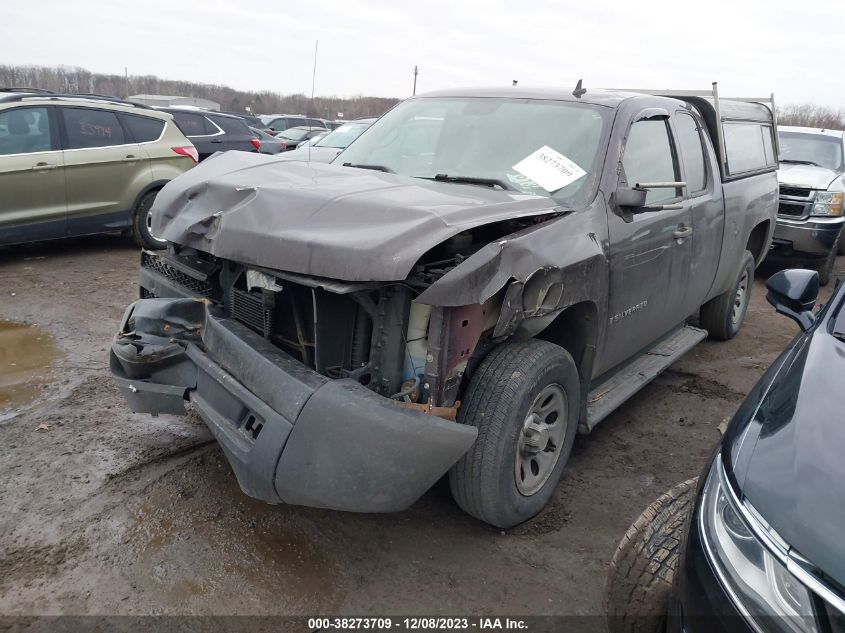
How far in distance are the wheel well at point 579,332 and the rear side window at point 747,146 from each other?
2319mm

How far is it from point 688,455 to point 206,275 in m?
2.82

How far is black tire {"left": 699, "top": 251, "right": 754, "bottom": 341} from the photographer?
17.8 feet

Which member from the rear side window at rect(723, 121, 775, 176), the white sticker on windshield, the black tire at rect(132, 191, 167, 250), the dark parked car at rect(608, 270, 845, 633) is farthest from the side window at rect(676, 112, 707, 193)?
the black tire at rect(132, 191, 167, 250)

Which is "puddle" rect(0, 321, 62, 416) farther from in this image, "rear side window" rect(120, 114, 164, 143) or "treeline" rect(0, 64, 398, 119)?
"treeline" rect(0, 64, 398, 119)

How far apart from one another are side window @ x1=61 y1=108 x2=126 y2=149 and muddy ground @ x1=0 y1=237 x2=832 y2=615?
3810mm

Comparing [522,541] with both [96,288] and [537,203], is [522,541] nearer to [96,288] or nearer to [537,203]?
[537,203]

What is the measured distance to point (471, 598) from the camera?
2.51 metres

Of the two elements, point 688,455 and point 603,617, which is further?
point 688,455

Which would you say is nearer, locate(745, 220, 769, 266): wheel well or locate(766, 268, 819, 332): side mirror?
locate(766, 268, 819, 332): side mirror

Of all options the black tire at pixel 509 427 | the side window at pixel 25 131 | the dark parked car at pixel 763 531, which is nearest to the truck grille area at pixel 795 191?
the black tire at pixel 509 427

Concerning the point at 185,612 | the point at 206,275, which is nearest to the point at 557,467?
the point at 185,612

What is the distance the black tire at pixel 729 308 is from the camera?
17.8ft

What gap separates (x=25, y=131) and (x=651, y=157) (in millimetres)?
6195

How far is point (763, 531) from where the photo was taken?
1.55m
